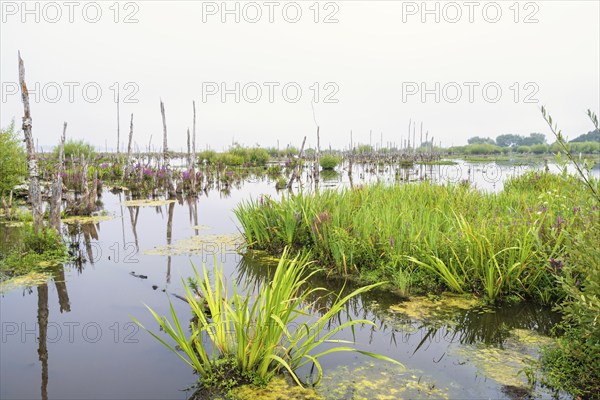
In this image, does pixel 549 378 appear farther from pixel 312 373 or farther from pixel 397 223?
pixel 397 223

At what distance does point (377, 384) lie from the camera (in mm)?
3404

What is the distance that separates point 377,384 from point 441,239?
2.95 metres

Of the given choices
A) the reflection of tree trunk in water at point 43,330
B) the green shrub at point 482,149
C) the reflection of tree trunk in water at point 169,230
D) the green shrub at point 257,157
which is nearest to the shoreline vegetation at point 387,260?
the reflection of tree trunk in water at point 169,230

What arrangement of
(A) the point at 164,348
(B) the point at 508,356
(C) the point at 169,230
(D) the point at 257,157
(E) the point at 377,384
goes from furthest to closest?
(D) the point at 257,157, (C) the point at 169,230, (A) the point at 164,348, (B) the point at 508,356, (E) the point at 377,384

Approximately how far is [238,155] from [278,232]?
32.0 meters

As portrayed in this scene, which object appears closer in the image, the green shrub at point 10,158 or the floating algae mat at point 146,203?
the green shrub at point 10,158

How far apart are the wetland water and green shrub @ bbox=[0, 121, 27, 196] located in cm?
532

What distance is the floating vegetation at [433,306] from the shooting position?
4.80m

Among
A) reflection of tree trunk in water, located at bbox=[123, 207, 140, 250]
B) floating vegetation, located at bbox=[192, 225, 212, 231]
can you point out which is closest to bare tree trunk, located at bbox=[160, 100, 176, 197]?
reflection of tree trunk in water, located at bbox=[123, 207, 140, 250]

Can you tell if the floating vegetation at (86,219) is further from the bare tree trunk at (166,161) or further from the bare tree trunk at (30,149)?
the bare tree trunk at (166,161)

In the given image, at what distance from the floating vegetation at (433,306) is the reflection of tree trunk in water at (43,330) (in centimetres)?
353

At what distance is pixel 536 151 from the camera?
75.9m

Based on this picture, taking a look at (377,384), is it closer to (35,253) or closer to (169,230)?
(35,253)

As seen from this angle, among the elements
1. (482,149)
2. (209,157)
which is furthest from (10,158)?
(482,149)
